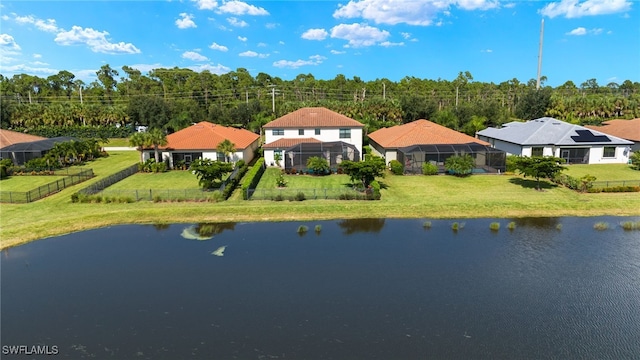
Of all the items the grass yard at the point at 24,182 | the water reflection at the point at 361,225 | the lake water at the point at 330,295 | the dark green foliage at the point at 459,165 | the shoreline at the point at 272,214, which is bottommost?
the lake water at the point at 330,295

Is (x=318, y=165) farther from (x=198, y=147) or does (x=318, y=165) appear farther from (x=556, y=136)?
(x=556, y=136)

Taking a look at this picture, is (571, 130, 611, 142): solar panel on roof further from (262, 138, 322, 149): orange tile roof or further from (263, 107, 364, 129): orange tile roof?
(262, 138, 322, 149): orange tile roof

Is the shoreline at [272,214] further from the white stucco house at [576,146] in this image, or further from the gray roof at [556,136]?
the gray roof at [556,136]

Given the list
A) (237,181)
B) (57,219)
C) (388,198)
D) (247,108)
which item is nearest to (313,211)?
(388,198)

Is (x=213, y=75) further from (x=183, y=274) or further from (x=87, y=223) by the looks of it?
(x=183, y=274)

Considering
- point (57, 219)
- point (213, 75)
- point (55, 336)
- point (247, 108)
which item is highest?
point (213, 75)

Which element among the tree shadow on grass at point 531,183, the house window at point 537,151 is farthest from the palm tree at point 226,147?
the house window at point 537,151

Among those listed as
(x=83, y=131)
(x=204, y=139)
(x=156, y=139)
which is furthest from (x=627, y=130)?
(x=83, y=131)

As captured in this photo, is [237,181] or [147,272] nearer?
[147,272]
